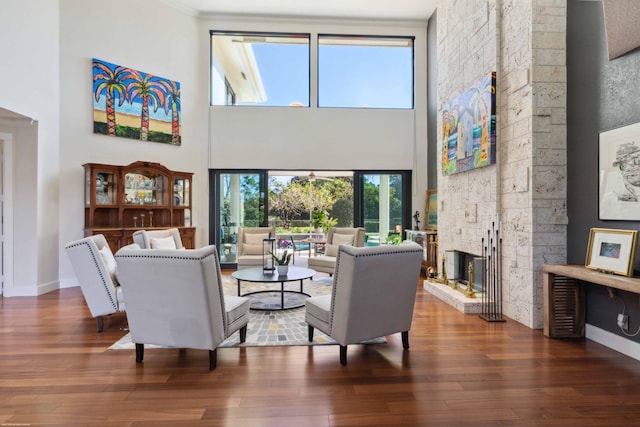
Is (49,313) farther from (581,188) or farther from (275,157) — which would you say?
(581,188)

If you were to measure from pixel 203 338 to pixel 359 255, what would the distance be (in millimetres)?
1347

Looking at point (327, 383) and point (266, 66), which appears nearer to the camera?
point (327, 383)

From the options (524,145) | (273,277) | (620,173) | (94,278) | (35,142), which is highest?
(35,142)

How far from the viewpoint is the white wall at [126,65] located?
5699 millimetres

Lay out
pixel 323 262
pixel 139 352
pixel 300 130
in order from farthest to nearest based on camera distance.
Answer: pixel 300 130 < pixel 323 262 < pixel 139 352

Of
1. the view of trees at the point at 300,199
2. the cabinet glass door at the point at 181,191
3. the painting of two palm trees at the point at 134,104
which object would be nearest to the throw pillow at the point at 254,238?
the cabinet glass door at the point at 181,191

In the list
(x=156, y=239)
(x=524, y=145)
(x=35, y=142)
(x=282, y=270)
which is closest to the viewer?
(x=524, y=145)

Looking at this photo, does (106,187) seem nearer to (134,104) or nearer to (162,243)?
(134,104)

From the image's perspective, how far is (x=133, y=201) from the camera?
6.18 metres

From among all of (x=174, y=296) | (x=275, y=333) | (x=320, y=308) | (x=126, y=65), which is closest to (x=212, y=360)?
(x=174, y=296)

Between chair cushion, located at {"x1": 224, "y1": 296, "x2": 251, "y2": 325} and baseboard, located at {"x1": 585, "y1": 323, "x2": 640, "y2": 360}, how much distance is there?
3271 millimetres

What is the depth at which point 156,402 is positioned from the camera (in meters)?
2.27

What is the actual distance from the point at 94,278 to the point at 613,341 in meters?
4.93

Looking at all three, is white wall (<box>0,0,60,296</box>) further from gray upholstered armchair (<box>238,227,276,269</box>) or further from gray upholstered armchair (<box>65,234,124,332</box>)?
gray upholstered armchair (<box>238,227,276,269</box>)
